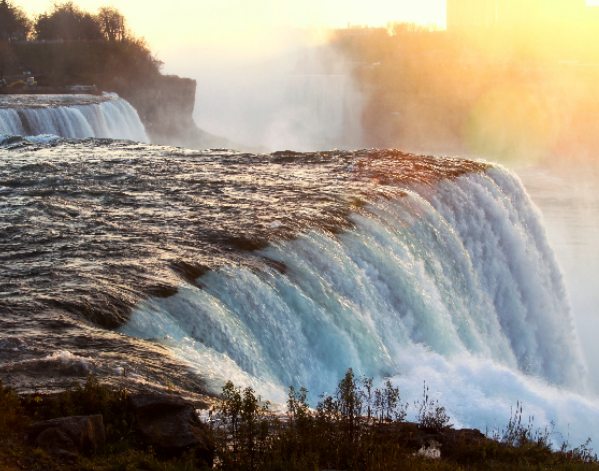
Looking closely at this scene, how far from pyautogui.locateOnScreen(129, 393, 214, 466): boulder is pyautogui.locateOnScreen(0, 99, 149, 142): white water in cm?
2318

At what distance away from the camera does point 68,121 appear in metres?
26.8

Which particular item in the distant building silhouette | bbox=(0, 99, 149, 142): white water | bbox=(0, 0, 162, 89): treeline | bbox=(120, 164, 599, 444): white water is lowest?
bbox=(120, 164, 599, 444): white water

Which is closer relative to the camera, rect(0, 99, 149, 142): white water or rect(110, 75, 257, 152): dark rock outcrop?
rect(0, 99, 149, 142): white water

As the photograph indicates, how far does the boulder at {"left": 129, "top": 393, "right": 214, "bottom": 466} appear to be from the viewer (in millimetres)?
4828

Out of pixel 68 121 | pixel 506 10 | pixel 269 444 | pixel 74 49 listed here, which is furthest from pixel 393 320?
pixel 506 10

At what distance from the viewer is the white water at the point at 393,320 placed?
7.79 meters

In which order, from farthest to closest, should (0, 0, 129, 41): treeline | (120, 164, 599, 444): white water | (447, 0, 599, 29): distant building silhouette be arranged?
(447, 0, 599, 29): distant building silhouette < (0, 0, 129, 41): treeline < (120, 164, 599, 444): white water

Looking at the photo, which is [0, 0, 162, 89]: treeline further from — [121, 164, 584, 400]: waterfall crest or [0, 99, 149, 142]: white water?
[121, 164, 584, 400]: waterfall crest

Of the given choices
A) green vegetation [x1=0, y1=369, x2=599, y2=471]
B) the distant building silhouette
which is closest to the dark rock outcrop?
green vegetation [x1=0, y1=369, x2=599, y2=471]

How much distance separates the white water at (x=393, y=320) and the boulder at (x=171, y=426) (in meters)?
1.54

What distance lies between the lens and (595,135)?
6100 cm

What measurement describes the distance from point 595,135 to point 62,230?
6175 cm

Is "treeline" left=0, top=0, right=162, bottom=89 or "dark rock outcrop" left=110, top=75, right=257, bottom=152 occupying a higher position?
"treeline" left=0, top=0, right=162, bottom=89

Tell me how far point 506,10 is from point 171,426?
154m
